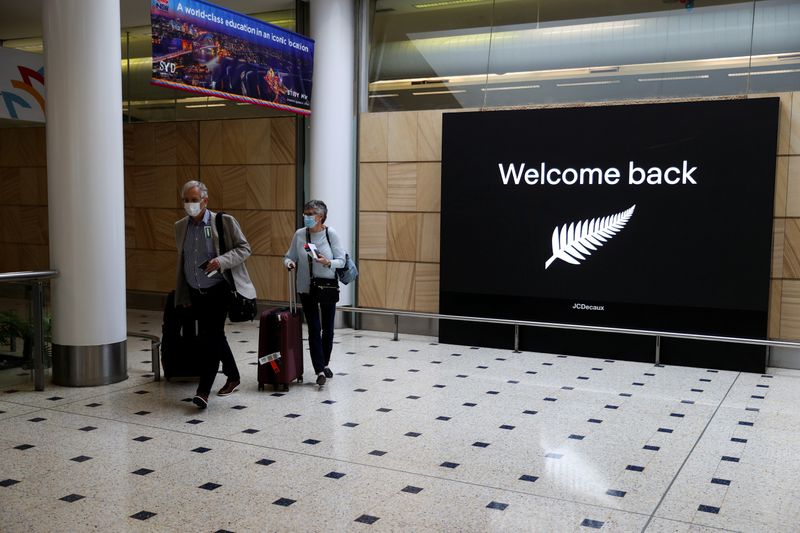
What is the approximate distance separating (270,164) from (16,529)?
7.63m

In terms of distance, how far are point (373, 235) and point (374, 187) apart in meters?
0.61

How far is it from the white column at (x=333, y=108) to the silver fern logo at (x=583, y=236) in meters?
2.81

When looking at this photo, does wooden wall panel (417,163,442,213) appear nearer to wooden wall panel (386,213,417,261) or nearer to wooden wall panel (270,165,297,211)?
wooden wall panel (386,213,417,261)

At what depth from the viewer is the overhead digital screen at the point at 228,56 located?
7.21 metres

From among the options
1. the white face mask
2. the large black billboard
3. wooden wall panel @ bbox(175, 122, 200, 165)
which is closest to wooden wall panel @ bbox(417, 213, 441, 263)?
the large black billboard

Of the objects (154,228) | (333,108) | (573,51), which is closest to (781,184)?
(573,51)

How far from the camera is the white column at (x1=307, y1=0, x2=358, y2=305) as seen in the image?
10000 mm

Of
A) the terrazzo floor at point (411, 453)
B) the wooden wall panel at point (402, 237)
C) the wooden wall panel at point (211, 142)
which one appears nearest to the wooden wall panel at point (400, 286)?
the wooden wall panel at point (402, 237)

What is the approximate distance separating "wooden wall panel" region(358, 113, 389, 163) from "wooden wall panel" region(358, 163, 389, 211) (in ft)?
0.33

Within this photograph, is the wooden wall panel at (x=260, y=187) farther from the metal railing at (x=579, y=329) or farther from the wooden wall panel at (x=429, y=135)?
the wooden wall panel at (x=429, y=135)

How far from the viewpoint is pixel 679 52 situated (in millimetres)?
8648

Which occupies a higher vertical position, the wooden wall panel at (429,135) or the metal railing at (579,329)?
the wooden wall panel at (429,135)

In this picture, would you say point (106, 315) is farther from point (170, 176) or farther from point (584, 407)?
point (170, 176)

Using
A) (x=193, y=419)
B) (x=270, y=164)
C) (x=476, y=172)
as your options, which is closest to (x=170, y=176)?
(x=270, y=164)
